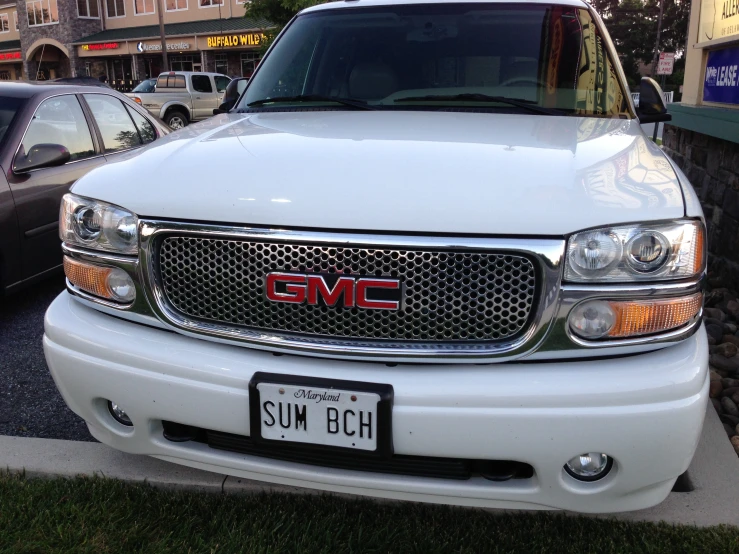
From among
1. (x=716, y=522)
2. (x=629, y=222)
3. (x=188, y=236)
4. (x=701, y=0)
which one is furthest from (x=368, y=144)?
(x=701, y=0)

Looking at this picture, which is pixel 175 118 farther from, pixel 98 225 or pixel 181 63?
pixel 181 63

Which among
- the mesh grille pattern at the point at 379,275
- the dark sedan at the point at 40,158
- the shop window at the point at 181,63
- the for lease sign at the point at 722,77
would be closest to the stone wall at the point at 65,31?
the shop window at the point at 181,63

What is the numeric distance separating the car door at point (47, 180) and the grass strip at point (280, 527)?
211 centimetres

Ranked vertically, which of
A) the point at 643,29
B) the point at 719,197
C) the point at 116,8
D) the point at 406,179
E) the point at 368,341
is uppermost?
the point at 116,8

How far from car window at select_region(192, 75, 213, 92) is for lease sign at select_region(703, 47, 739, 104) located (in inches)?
702

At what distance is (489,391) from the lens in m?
1.80

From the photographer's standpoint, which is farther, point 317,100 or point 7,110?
point 7,110

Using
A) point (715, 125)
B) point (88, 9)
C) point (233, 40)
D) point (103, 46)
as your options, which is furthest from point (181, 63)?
point (715, 125)

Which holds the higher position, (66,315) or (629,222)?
(629,222)

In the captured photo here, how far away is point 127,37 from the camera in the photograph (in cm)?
4066

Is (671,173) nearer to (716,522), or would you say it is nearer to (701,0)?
(716,522)

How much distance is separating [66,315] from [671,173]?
77.6 inches

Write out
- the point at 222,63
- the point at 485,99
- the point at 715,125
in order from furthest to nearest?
the point at 222,63 → the point at 715,125 → the point at 485,99

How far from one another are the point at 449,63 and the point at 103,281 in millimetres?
1786
